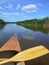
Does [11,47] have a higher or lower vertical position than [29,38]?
higher

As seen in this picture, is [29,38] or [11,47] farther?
[29,38]

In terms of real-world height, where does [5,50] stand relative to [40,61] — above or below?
above

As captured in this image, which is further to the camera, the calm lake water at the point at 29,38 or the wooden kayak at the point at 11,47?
the calm lake water at the point at 29,38

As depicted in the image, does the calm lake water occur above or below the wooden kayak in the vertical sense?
below

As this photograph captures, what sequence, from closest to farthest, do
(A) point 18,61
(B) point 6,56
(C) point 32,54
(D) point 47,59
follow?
(A) point 18,61 → (C) point 32,54 → (B) point 6,56 → (D) point 47,59

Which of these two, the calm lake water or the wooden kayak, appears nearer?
the wooden kayak

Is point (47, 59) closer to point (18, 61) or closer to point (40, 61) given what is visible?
point (40, 61)

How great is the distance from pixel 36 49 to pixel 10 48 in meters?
0.50

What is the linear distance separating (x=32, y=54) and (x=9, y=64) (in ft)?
1.45

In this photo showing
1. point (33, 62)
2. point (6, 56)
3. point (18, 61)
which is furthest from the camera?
point (33, 62)

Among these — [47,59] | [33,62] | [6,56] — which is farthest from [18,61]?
[47,59]

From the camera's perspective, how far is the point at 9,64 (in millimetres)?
3215

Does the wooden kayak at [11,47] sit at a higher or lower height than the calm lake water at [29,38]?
higher

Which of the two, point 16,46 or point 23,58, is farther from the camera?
point 16,46
